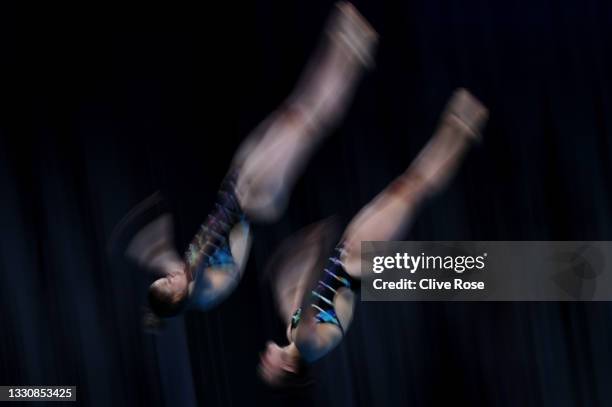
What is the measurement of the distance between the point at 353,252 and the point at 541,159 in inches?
26.2

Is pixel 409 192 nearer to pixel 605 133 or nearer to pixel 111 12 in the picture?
pixel 605 133

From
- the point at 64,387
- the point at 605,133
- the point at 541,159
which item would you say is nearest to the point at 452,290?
the point at 541,159

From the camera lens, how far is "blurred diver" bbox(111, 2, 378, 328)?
6.93 feet

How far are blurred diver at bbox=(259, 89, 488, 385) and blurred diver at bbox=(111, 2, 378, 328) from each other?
6.7 inches

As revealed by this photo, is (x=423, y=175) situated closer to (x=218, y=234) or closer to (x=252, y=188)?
(x=252, y=188)

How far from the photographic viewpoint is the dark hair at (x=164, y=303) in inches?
84.3

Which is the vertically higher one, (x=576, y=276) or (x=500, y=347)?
(x=576, y=276)

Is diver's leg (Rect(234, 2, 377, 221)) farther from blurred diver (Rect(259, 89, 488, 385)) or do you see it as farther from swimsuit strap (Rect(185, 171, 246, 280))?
blurred diver (Rect(259, 89, 488, 385))

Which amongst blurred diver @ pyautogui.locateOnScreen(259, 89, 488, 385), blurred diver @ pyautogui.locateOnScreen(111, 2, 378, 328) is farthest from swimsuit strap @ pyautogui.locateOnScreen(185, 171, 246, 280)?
blurred diver @ pyautogui.locateOnScreen(259, 89, 488, 385)

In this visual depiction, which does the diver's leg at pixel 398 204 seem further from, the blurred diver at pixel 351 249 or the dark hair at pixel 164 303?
the dark hair at pixel 164 303

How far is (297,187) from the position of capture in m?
2.15

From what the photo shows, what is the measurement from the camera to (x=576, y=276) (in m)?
2.13

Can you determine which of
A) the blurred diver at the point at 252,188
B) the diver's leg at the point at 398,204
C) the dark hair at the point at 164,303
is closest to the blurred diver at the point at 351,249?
the diver's leg at the point at 398,204

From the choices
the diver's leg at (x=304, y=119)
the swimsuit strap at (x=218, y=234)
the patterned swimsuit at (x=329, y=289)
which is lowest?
the patterned swimsuit at (x=329, y=289)
